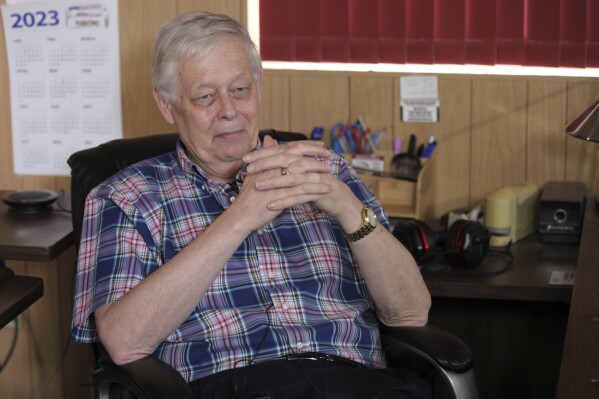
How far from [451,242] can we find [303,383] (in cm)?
65

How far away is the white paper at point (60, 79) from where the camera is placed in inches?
105

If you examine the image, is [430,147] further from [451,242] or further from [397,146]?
[451,242]

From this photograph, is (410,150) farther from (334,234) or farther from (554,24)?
(334,234)

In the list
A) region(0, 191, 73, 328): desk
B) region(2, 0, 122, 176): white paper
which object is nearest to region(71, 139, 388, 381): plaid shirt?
region(0, 191, 73, 328): desk

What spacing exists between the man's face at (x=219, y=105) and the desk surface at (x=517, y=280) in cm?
59

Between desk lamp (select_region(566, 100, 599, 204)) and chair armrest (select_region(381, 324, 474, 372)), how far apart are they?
0.60 meters

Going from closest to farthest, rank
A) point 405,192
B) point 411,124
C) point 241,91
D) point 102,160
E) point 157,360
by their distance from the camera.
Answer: point 157,360, point 241,91, point 102,160, point 405,192, point 411,124

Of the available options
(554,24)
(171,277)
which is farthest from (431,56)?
(171,277)

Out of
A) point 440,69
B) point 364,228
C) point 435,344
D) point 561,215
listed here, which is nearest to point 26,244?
point 364,228

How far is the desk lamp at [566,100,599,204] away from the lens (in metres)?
2.06

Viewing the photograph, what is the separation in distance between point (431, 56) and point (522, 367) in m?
0.88

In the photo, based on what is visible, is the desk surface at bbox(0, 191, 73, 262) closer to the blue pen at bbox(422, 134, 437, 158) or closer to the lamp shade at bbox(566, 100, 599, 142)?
the blue pen at bbox(422, 134, 437, 158)

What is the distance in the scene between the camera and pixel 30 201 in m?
2.38

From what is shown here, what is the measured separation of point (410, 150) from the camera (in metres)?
2.58
